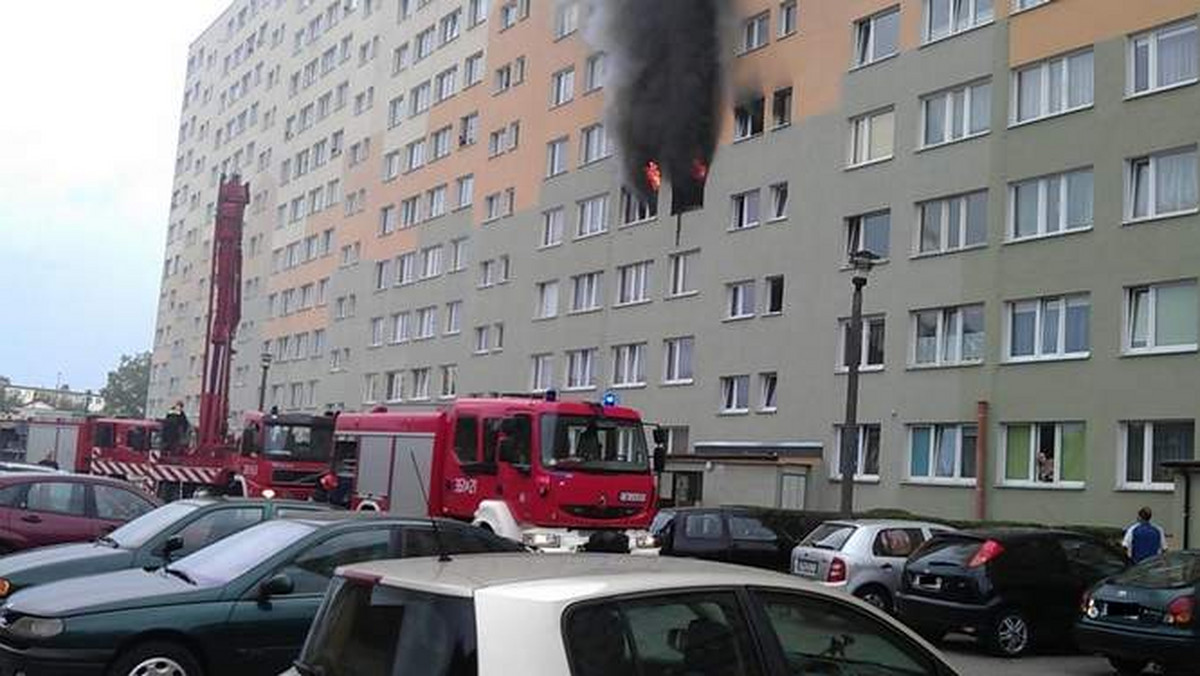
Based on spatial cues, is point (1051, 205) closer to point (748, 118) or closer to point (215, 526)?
point (748, 118)

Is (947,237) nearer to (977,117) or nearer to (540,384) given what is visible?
(977,117)

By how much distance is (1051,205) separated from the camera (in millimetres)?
27266

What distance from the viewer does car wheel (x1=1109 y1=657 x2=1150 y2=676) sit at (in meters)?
11.8

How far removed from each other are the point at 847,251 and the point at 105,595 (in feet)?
87.8

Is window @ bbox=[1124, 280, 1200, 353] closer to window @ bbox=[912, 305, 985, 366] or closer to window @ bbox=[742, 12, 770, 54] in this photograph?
window @ bbox=[912, 305, 985, 366]

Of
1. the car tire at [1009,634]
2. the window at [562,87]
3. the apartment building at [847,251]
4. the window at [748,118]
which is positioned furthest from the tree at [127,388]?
the car tire at [1009,634]

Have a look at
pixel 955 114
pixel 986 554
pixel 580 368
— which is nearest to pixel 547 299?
pixel 580 368

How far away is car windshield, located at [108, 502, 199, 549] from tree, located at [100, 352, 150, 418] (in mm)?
139785

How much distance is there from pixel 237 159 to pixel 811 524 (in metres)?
68.0

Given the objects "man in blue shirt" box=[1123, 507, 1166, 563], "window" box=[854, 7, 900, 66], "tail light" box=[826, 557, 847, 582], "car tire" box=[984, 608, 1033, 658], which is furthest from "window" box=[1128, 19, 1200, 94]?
"car tire" box=[984, 608, 1033, 658]

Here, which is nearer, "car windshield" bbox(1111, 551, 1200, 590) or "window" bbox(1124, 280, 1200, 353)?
"car windshield" bbox(1111, 551, 1200, 590)

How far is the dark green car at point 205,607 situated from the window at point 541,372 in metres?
35.5

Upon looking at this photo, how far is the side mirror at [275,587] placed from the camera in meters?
7.80

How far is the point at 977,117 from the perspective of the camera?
29375 millimetres
